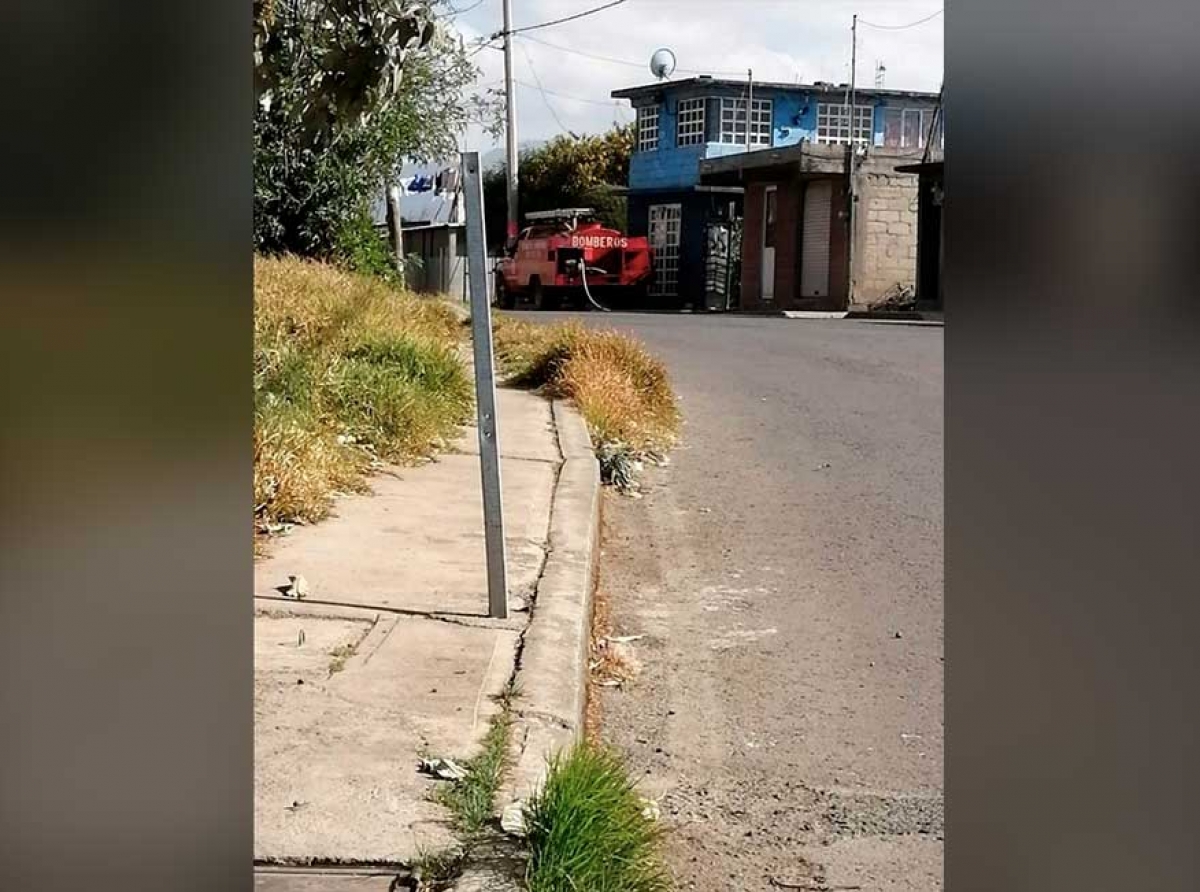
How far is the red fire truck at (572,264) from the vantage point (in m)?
35.5

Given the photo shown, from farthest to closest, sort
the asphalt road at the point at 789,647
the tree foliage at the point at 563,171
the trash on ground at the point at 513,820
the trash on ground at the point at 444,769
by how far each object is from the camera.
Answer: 1. the tree foliage at the point at 563,171
2. the asphalt road at the point at 789,647
3. the trash on ground at the point at 444,769
4. the trash on ground at the point at 513,820

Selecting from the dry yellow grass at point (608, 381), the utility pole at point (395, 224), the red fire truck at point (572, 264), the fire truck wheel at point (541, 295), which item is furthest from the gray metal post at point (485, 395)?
the fire truck wheel at point (541, 295)

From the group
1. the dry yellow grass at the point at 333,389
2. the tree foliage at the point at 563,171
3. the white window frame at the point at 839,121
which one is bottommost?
the dry yellow grass at the point at 333,389

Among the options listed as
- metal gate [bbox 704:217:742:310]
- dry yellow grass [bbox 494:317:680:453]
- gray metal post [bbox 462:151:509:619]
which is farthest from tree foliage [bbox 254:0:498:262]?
metal gate [bbox 704:217:742:310]

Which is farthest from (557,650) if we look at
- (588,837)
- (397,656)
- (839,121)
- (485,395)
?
(839,121)

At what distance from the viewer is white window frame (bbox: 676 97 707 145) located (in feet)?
151

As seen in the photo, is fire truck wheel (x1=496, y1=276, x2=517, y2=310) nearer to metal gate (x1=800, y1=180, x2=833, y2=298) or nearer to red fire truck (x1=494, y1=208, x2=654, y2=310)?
red fire truck (x1=494, y1=208, x2=654, y2=310)

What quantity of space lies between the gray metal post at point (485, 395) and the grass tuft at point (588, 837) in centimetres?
188

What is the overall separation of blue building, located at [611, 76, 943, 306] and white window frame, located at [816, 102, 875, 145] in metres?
0.03

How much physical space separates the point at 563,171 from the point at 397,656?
1928 inches

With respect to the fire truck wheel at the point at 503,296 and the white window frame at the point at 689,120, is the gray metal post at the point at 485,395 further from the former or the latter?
the white window frame at the point at 689,120

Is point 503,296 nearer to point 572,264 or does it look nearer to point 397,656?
point 572,264
